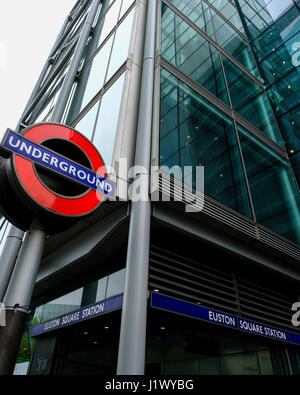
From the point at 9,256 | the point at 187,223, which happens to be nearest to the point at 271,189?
the point at 187,223

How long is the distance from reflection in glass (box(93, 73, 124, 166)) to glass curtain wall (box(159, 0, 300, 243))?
1130mm

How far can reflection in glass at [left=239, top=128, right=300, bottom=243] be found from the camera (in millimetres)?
8516

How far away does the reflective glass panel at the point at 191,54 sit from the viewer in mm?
9062

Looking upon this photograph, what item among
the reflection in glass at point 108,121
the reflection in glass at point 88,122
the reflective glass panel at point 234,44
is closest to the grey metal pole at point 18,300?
the reflection in glass at point 108,121

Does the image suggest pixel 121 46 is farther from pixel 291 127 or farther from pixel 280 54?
pixel 280 54

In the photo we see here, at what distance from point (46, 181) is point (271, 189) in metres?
8.10

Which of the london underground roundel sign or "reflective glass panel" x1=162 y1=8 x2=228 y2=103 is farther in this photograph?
"reflective glass panel" x1=162 y1=8 x2=228 y2=103

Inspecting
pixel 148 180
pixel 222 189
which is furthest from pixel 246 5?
pixel 148 180

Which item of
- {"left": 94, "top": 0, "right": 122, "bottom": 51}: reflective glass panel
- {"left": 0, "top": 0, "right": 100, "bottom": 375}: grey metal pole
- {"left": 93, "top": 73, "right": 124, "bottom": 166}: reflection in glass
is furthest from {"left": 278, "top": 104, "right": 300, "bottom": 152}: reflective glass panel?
{"left": 0, "top": 0, "right": 100, "bottom": 375}: grey metal pole

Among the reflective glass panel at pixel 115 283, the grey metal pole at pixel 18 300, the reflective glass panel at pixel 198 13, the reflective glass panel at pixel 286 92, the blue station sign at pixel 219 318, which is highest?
the reflective glass panel at pixel 198 13

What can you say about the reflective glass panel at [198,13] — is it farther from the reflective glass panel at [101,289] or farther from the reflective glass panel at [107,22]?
the reflective glass panel at [101,289]

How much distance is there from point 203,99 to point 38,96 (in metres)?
14.1

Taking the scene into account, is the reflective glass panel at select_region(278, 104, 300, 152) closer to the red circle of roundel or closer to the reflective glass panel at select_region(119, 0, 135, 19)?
the reflective glass panel at select_region(119, 0, 135, 19)
